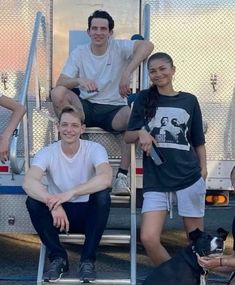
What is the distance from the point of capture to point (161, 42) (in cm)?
665

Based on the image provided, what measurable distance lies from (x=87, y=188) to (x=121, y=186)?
69cm

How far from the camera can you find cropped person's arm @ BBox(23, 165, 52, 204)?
5219 millimetres

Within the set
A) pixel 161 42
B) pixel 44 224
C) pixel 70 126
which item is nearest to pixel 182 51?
pixel 161 42

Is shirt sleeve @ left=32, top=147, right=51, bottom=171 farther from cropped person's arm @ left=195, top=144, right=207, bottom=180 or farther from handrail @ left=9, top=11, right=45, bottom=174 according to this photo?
cropped person's arm @ left=195, top=144, right=207, bottom=180


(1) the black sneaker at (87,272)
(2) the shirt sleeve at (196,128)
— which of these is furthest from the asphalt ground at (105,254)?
(2) the shirt sleeve at (196,128)

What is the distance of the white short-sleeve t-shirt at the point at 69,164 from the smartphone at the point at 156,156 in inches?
13.9

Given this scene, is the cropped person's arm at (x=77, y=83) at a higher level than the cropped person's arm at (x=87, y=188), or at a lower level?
→ higher

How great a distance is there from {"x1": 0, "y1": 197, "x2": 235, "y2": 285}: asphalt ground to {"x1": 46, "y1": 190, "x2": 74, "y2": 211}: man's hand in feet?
1.86

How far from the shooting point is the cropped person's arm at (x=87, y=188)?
5188 mm

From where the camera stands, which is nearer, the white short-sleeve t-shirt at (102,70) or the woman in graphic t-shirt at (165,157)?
the woman in graphic t-shirt at (165,157)

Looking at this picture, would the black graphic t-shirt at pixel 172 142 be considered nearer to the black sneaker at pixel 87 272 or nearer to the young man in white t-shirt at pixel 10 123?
the black sneaker at pixel 87 272

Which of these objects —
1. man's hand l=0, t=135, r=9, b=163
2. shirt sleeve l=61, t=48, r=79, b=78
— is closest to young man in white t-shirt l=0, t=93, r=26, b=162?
man's hand l=0, t=135, r=9, b=163

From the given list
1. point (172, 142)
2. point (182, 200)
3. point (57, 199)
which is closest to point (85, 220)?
point (57, 199)

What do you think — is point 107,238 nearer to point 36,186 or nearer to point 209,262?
point 36,186
